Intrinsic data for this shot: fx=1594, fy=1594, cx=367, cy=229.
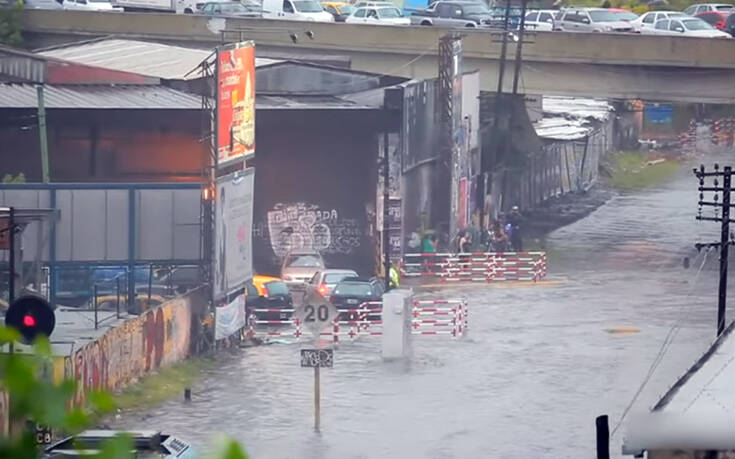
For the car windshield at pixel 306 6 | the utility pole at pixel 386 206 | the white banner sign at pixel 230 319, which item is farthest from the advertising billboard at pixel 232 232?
the car windshield at pixel 306 6

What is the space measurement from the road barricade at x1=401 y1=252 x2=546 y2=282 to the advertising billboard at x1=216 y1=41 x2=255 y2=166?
29.9 feet

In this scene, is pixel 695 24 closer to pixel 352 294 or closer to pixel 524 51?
pixel 524 51

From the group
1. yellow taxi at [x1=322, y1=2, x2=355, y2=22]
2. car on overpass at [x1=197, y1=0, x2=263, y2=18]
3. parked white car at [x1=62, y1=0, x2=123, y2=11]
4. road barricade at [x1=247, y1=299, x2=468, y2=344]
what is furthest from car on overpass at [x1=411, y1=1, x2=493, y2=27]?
road barricade at [x1=247, y1=299, x2=468, y2=344]

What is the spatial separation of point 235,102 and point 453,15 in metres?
25.0

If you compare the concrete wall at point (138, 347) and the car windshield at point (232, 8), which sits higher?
the car windshield at point (232, 8)

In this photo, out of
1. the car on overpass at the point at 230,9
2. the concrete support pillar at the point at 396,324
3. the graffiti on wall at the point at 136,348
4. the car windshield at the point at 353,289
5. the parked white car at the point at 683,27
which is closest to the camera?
the graffiti on wall at the point at 136,348

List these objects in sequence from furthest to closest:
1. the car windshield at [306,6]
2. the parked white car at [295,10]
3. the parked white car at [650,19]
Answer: the car windshield at [306,6] → the parked white car at [295,10] → the parked white car at [650,19]

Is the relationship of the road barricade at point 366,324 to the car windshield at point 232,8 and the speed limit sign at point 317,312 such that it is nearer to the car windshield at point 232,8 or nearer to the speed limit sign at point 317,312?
the speed limit sign at point 317,312

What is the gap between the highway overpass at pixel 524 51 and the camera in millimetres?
42841

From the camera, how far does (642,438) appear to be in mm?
8633

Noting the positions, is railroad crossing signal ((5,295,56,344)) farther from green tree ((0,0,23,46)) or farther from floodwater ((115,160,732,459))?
green tree ((0,0,23,46))

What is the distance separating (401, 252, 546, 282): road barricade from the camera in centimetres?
3706

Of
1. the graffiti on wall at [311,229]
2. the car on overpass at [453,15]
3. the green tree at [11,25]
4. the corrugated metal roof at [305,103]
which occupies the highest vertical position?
the car on overpass at [453,15]

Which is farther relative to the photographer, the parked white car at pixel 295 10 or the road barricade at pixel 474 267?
the parked white car at pixel 295 10
